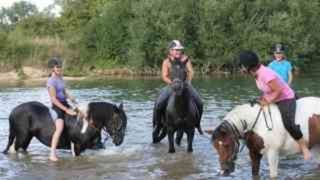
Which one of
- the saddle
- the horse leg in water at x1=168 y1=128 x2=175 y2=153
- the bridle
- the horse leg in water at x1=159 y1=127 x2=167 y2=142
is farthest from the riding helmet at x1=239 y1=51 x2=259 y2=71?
the horse leg in water at x1=159 y1=127 x2=167 y2=142

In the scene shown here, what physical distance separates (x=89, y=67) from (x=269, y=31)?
18.3 m

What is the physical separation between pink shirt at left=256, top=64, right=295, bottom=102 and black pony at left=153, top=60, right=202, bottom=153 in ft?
10.3

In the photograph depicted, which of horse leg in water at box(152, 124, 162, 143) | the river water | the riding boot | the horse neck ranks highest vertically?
the horse neck

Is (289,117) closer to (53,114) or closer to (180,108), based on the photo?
(180,108)

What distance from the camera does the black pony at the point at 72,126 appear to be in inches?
483

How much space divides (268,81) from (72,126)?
4.82 m

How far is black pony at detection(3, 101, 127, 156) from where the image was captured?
1226 cm

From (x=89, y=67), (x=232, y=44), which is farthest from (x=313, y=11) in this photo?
(x=89, y=67)

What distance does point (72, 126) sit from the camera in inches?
491

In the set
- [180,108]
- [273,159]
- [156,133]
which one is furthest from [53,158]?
[273,159]

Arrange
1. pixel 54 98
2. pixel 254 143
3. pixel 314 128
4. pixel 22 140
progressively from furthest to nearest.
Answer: pixel 22 140
pixel 54 98
pixel 314 128
pixel 254 143

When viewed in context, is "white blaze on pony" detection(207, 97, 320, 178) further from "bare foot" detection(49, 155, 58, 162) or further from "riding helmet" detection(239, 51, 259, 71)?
"bare foot" detection(49, 155, 58, 162)

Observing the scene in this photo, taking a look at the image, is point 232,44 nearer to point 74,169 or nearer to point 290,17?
point 290,17

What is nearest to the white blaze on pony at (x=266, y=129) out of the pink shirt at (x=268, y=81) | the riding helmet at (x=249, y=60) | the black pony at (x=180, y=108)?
the pink shirt at (x=268, y=81)
